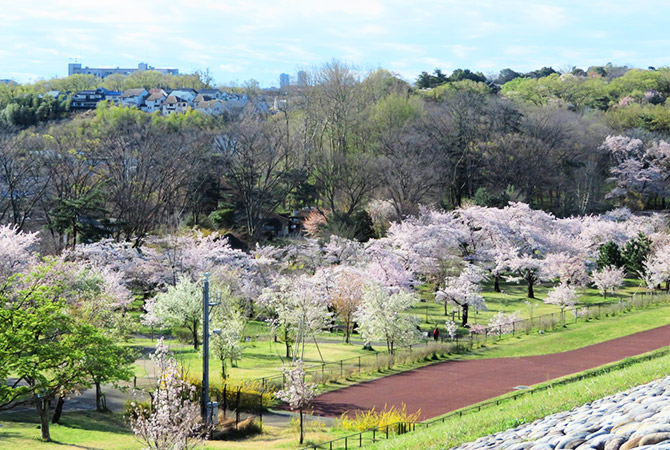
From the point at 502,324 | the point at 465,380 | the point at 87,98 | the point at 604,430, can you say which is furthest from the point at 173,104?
the point at 604,430

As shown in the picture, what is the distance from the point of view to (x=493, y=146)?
78812 millimetres

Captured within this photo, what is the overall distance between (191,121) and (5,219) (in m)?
47.6

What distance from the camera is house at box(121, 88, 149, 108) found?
143250 mm

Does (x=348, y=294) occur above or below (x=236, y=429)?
above

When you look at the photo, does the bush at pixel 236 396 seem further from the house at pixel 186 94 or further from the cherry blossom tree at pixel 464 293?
the house at pixel 186 94

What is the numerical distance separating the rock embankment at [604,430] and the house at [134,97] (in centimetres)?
13946

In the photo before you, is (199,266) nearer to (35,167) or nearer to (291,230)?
(35,167)

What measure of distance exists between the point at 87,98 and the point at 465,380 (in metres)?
128

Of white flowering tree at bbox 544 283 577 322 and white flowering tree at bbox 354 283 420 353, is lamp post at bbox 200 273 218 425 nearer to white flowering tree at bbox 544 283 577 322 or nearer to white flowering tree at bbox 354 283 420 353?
white flowering tree at bbox 354 283 420 353

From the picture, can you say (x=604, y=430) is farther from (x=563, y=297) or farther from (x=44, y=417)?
(x=563, y=297)

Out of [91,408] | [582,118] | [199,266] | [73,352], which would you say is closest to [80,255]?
[199,266]

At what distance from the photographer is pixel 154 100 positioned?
144 meters

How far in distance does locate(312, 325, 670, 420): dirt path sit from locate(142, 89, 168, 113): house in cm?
11969

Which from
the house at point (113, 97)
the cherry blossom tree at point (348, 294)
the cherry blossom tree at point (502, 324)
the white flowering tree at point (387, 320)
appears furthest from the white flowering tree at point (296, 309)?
the house at point (113, 97)
